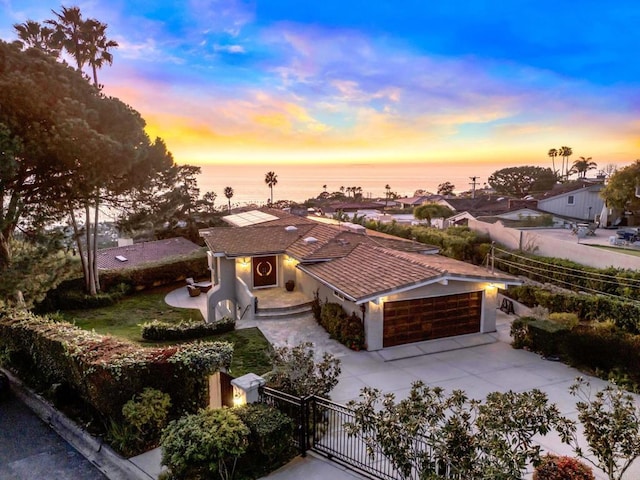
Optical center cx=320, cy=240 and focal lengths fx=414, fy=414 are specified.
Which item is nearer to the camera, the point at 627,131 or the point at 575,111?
the point at 575,111

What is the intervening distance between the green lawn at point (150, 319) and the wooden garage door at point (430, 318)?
467 centimetres

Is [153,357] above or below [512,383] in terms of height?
above

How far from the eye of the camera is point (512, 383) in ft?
41.1

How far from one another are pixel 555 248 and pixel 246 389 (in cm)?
2062

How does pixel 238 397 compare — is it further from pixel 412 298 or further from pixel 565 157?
pixel 565 157

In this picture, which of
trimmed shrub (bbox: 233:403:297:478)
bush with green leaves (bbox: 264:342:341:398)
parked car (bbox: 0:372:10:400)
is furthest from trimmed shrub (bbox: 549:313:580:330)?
parked car (bbox: 0:372:10:400)

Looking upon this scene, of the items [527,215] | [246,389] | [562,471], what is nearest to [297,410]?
[246,389]

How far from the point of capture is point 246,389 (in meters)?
9.35

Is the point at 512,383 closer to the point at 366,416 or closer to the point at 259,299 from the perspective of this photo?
the point at 366,416

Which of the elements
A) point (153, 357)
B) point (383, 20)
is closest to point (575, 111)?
point (383, 20)

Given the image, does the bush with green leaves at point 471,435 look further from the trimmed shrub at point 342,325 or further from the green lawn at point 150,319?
the trimmed shrub at point 342,325

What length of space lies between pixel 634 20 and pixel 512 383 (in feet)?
53.5

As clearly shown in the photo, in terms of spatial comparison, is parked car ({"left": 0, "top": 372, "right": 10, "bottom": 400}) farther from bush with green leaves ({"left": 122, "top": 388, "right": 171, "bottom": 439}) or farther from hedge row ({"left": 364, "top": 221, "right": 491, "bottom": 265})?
hedge row ({"left": 364, "top": 221, "right": 491, "bottom": 265})

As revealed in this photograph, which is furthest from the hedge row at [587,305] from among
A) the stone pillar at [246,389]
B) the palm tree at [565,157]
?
the palm tree at [565,157]
